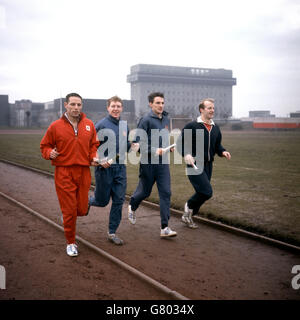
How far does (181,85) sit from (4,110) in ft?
254

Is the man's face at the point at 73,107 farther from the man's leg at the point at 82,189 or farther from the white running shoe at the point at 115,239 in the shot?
the white running shoe at the point at 115,239

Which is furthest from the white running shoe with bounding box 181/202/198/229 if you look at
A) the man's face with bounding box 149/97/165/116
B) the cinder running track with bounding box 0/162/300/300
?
the man's face with bounding box 149/97/165/116

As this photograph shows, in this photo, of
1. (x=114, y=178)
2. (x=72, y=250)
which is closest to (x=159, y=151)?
(x=114, y=178)

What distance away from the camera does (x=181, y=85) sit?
164m

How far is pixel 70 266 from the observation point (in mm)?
4734

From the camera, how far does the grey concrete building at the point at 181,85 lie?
159 metres

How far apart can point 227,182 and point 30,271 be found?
300 inches

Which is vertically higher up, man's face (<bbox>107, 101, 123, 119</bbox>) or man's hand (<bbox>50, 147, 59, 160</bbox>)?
man's face (<bbox>107, 101, 123, 119</bbox>)

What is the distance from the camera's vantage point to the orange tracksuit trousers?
4.97 m

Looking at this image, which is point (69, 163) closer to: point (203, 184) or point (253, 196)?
point (203, 184)

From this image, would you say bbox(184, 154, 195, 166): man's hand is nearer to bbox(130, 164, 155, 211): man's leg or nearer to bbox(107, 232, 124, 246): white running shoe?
bbox(130, 164, 155, 211): man's leg

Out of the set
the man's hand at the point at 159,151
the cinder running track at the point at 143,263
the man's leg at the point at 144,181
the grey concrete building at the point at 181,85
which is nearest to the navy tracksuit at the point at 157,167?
the man's leg at the point at 144,181
